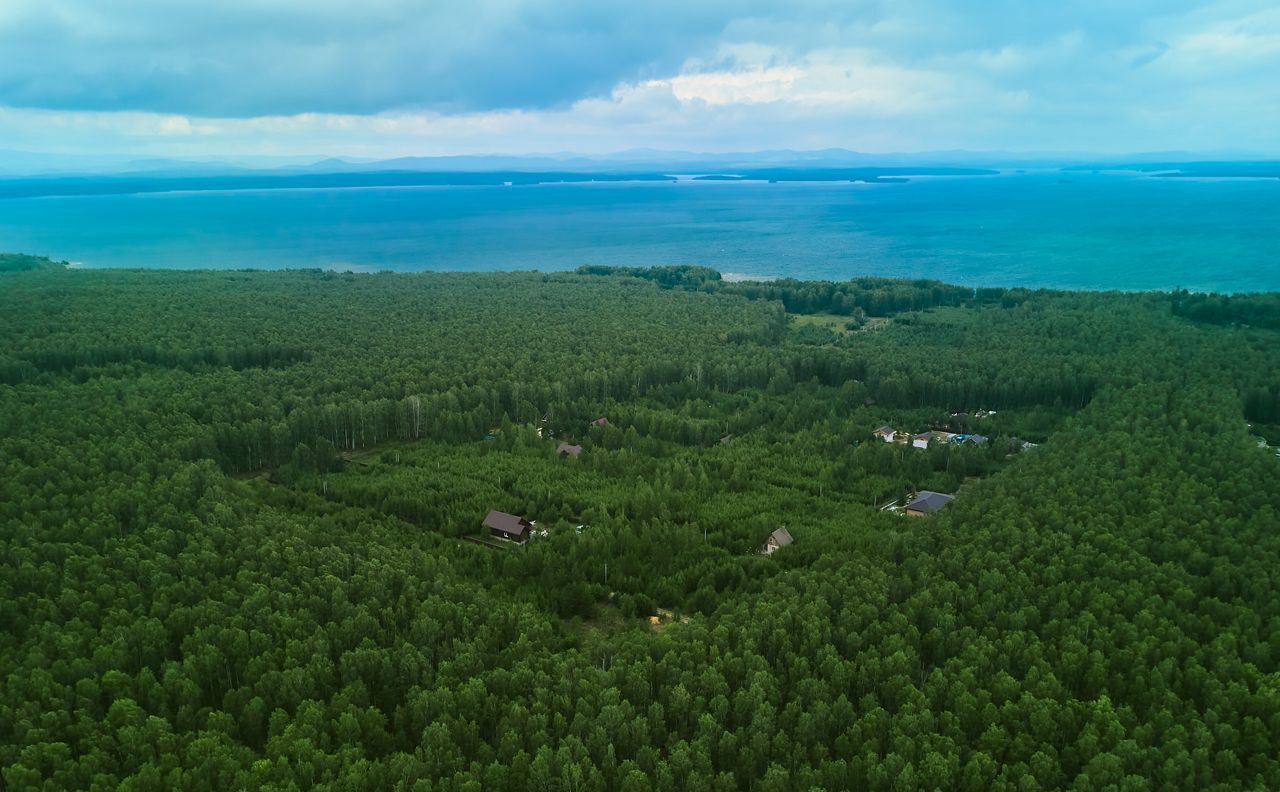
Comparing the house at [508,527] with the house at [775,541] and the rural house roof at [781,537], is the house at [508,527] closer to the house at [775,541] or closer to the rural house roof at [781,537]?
the house at [775,541]

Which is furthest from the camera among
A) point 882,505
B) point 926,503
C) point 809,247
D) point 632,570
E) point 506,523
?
point 809,247

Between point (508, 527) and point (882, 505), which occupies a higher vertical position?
point (508, 527)

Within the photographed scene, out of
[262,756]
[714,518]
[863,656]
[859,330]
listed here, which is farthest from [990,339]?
[262,756]

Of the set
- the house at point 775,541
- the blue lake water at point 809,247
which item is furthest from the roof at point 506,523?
the blue lake water at point 809,247

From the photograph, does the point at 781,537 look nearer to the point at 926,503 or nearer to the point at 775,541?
the point at 775,541

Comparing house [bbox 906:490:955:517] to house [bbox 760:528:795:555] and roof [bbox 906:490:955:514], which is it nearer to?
roof [bbox 906:490:955:514]

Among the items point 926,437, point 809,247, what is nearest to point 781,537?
point 926,437

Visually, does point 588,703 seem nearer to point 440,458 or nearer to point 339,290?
point 440,458
